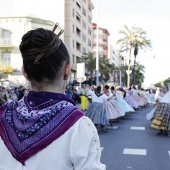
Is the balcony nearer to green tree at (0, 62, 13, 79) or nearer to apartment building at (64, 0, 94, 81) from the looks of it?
green tree at (0, 62, 13, 79)

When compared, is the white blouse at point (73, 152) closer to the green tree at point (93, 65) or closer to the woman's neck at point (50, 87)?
the woman's neck at point (50, 87)

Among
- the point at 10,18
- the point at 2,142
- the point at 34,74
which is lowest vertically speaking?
the point at 2,142

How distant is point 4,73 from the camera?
132ft

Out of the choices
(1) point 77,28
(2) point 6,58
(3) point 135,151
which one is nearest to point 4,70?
(2) point 6,58

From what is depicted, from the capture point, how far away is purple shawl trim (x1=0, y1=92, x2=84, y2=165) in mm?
1422

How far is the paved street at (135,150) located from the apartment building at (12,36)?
33359 mm

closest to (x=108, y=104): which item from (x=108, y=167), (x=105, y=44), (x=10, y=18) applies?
(x=108, y=167)

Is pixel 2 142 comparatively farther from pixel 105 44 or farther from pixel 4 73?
pixel 105 44

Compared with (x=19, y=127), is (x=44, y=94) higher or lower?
higher

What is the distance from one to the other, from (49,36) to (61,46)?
0.07 metres

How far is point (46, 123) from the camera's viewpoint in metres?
1.44

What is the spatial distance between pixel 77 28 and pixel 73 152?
57.4 m

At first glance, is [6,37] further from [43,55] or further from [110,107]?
[43,55]

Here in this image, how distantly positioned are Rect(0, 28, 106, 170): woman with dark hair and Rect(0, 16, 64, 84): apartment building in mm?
41665
